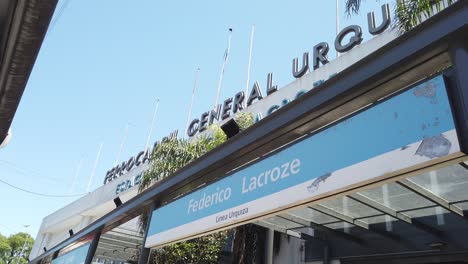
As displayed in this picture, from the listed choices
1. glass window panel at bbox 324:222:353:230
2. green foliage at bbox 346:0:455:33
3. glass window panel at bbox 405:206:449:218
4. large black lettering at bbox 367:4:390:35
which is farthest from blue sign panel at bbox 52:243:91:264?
large black lettering at bbox 367:4:390:35

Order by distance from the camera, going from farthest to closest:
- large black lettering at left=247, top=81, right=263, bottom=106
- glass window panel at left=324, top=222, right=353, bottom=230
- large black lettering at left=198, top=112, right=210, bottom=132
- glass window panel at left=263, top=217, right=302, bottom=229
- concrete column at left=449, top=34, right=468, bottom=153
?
large black lettering at left=198, top=112, right=210, bottom=132
large black lettering at left=247, top=81, right=263, bottom=106
glass window panel at left=324, top=222, right=353, bottom=230
glass window panel at left=263, top=217, right=302, bottom=229
concrete column at left=449, top=34, right=468, bottom=153

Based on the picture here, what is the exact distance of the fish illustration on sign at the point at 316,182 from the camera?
95.8 inches

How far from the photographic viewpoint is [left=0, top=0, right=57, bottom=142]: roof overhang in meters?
2.40

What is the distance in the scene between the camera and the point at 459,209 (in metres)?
5.91

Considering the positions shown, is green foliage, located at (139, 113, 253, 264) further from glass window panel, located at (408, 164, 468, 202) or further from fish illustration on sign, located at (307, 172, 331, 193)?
fish illustration on sign, located at (307, 172, 331, 193)

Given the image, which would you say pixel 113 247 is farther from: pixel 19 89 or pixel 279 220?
pixel 19 89

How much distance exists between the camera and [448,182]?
523 centimetres

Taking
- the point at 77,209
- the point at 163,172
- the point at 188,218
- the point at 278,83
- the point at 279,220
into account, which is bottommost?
the point at 188,218

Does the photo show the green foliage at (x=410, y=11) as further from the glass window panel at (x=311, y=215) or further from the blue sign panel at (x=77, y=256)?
the blue sign panel at (x=77, y=256)

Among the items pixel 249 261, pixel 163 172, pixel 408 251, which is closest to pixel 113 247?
pixel 163 172

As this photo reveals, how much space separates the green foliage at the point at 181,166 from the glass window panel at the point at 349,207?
3485 millimetres

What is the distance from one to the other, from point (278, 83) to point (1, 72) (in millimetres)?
11184

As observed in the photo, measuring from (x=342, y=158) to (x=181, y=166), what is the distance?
7.76 m

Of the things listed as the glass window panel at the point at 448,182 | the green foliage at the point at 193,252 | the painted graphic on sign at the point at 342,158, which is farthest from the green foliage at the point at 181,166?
the painted graphic on sign at the point at 342,158
